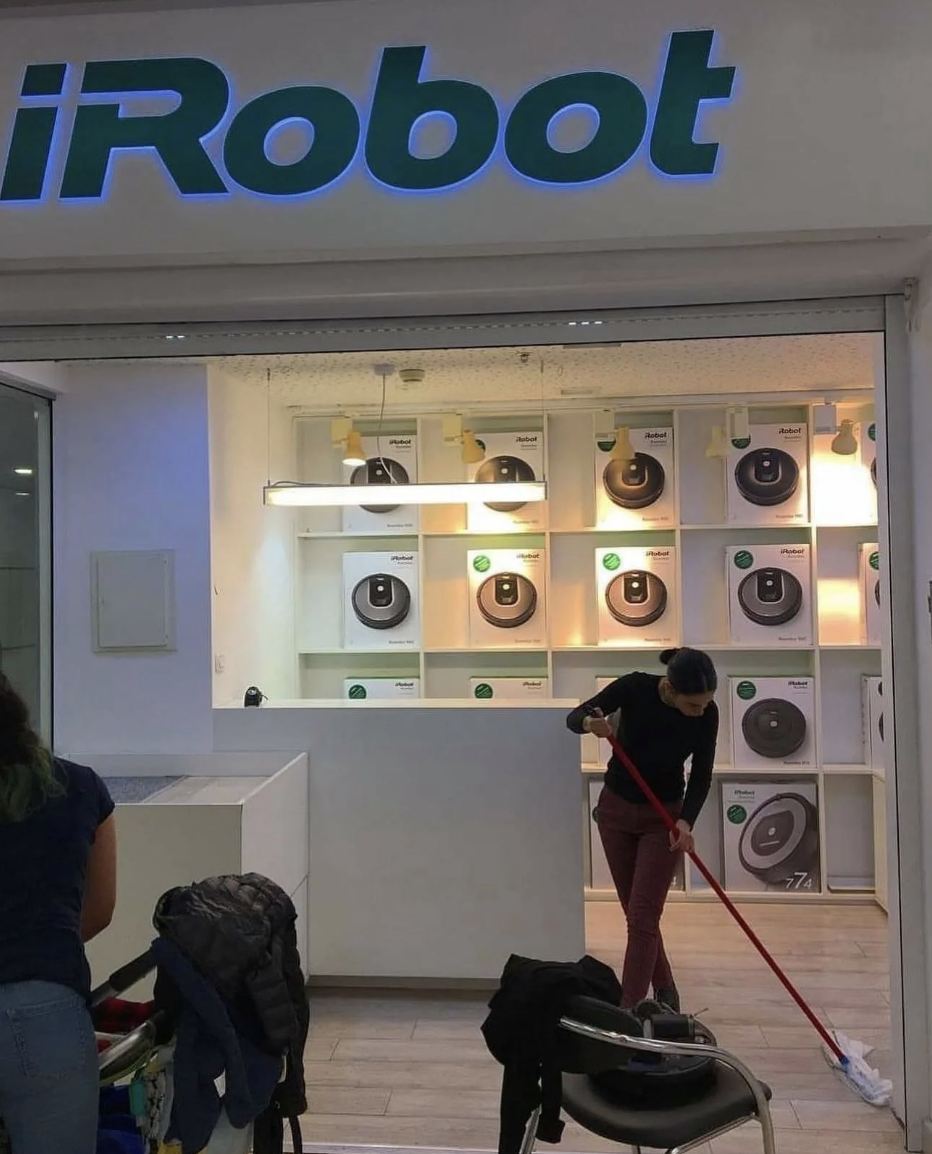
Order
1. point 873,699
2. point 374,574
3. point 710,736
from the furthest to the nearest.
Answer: point 374,574 < point 873,699 < point 710,736

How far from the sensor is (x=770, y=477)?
17.1 feet

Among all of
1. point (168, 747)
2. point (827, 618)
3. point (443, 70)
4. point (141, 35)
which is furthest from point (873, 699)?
point (141, 35)

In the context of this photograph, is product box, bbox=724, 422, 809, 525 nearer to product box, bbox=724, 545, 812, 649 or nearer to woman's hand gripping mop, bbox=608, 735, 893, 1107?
product box, bbox=724, 545, 812, 649

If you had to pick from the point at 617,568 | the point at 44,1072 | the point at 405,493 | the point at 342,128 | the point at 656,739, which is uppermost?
the point at 342,128

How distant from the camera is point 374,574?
17.9 feet

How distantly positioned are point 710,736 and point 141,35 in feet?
9.12

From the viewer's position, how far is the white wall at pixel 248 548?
4.13m

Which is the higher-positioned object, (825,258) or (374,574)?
(825,258)

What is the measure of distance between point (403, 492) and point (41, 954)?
8.80ft

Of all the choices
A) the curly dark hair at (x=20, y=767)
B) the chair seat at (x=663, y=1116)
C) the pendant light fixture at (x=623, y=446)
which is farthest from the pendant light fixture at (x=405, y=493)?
the chair seat at (x=663, y=1116)

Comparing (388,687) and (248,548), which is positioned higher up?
(248,548)

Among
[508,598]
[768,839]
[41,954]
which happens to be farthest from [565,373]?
[41,954]

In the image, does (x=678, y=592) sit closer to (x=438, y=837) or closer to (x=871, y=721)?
(x=871, y=721)

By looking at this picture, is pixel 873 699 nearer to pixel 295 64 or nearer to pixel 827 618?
pixel 827 618
